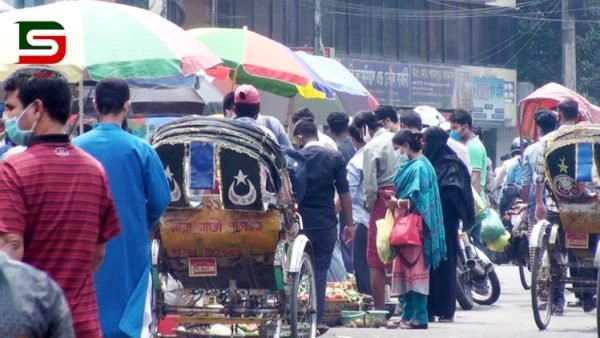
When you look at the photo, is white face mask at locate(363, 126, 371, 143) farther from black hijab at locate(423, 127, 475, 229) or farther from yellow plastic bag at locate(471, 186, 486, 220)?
yellow plastic bag at locate(471, 186, 486, 220)

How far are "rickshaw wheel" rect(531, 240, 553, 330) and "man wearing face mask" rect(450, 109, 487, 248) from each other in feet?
11.4

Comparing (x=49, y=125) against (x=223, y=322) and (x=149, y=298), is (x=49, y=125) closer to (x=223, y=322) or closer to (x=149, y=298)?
(x=149, y=298)

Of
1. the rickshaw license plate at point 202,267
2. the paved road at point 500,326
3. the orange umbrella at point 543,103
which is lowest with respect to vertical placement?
the paved road at point 500,326

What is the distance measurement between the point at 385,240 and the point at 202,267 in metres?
2.95

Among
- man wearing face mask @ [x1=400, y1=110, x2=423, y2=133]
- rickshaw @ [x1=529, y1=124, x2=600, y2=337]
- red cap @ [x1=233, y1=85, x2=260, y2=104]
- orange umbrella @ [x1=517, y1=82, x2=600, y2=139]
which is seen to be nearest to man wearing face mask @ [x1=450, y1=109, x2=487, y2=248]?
orange umbrella @ [x1=517, y1=82, x2=600, y2=139]

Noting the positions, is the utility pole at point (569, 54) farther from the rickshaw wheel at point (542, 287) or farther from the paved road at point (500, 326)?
the rickshaw wheel at point (542, 287)

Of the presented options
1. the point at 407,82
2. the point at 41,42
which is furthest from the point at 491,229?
the point at 407,82

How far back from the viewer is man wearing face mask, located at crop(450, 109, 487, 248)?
16172mm

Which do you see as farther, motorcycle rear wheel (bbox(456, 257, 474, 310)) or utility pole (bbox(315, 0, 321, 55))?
utility pole (bbox(315, 0, 321, 55))

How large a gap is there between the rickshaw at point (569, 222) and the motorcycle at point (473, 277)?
1924 mm

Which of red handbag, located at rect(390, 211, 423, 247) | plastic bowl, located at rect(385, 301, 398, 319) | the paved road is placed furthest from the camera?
plastic bowl, located at rect(385, 301, 398, 319)

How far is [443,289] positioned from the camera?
43.2 feet

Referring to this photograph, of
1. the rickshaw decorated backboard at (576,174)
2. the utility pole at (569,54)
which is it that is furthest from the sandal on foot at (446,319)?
the utility pole at (569,54)

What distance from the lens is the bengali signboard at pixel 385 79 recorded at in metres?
42.9
